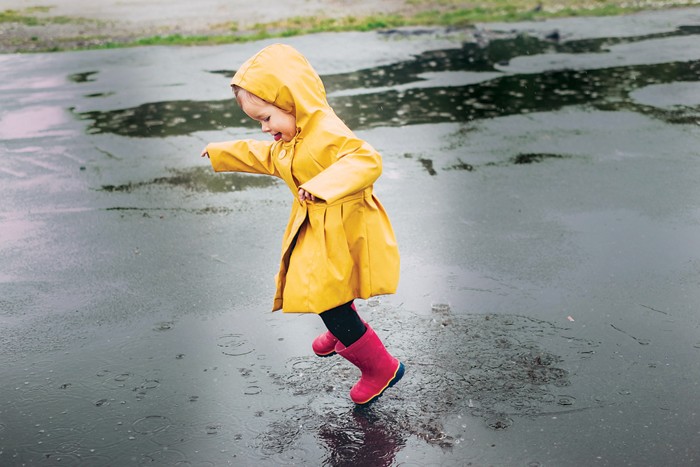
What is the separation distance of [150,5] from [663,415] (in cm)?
1587

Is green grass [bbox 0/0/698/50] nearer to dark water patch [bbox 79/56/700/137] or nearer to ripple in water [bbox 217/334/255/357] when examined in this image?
dark water patch [bbox 79/56/700/137]

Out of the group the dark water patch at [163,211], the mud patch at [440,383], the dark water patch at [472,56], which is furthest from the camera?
the dark water patch at [472,56]

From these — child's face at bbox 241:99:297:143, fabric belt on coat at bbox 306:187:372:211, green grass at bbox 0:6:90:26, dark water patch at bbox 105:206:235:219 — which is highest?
child's face at bbox 241:99:297:143

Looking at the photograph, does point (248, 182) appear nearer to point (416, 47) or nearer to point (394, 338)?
point (394, 338)

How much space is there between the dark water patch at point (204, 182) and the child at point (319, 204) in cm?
321

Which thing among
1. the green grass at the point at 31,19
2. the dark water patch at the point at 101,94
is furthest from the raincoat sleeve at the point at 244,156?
the green grass at the point at 31,19

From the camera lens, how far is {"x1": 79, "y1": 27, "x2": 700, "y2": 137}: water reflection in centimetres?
847

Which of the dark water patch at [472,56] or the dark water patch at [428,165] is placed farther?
the dark water patch at [472,56]

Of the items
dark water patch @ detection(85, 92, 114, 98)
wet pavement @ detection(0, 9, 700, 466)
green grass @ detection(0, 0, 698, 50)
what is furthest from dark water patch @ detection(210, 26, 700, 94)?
dark water patch @ detection(85, 92, 114, 98)

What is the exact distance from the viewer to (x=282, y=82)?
3.37 m

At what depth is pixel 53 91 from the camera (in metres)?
9.99

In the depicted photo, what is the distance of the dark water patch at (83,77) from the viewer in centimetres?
1055

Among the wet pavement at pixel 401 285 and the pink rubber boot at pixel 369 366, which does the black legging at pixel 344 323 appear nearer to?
the pink rubber boot at pixel 369 366

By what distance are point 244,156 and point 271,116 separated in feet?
1.26
